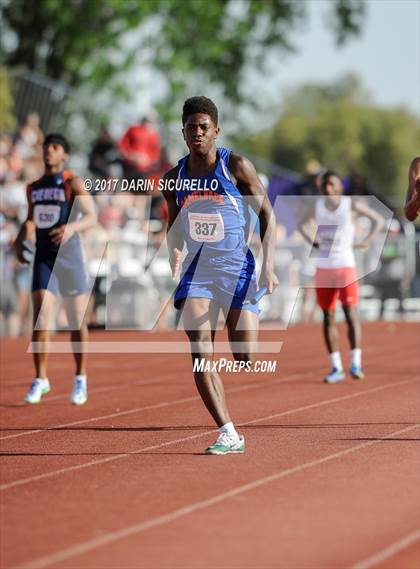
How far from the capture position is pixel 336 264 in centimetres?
1447

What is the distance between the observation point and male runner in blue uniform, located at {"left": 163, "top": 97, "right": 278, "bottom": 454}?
8.61 meters

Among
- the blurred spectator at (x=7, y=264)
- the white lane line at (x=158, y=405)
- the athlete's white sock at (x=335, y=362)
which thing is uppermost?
the blurred spectator at (x=7, y=264)

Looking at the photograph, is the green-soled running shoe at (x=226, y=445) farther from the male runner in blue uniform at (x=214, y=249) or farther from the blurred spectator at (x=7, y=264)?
the blurred spectator at (x=7, y=264)

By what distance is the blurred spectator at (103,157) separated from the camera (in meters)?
24.8

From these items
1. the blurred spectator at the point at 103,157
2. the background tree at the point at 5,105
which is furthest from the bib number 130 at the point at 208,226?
the background tree at the point at 5,105

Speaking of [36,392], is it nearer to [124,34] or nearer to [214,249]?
[214,249]

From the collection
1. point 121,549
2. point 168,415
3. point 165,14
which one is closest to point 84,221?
point 168,415

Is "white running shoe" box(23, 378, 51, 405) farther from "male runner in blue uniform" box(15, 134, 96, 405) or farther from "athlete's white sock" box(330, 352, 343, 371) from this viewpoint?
"athlete's white sock" box(330, 352, 343, 371)

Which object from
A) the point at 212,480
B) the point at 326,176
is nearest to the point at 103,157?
the point at 326,176

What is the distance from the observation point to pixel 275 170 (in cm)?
3297

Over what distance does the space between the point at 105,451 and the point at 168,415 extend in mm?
2358

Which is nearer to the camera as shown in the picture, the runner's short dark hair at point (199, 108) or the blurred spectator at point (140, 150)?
the runner's short dark hair at point (199, 108)

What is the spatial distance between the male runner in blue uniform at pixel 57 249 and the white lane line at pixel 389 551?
6660 millimetres

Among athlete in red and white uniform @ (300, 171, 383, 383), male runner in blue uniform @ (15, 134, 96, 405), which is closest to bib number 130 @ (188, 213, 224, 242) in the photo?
male runner in blue uniform @ (15, 134, 96, 405)
